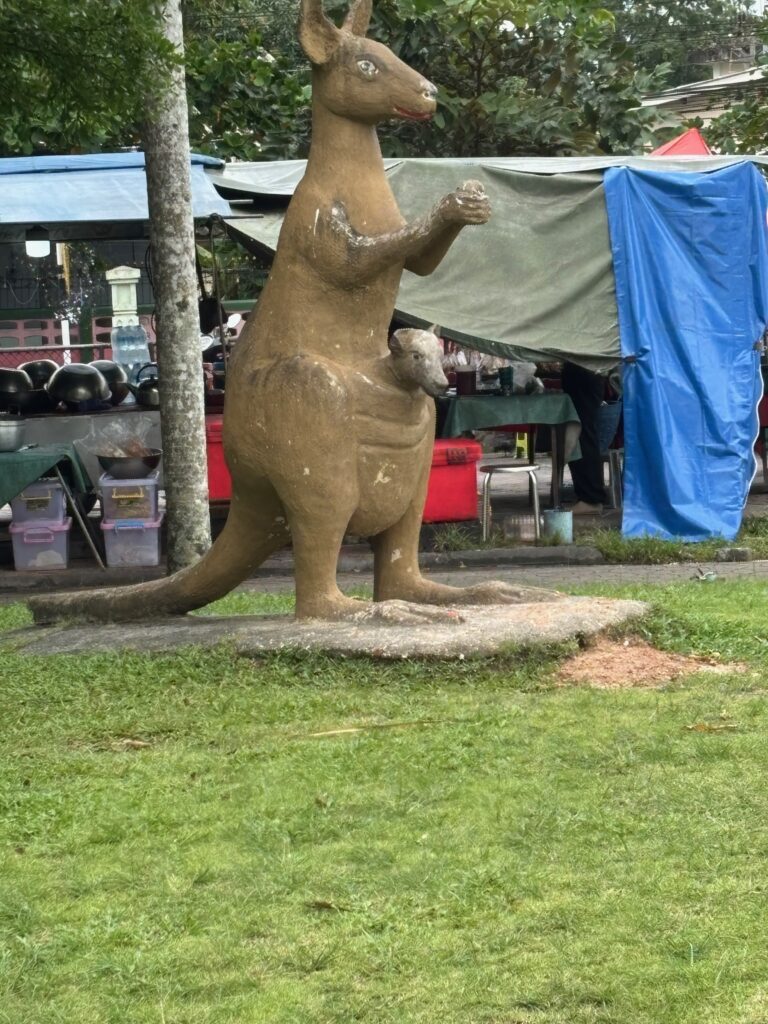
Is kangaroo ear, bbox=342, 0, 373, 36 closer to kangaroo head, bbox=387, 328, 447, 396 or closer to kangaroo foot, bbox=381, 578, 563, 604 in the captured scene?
kangaroo head, bbox=387, 328, 447, 396

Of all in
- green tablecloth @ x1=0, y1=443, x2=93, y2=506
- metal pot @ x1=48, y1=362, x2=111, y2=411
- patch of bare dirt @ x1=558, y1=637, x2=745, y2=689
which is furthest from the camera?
metal pot @ x1=48, y1=362, x2=111, y2=411

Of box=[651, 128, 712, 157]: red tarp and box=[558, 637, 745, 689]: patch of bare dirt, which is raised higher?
box=[651, 128, 712, 157]: red tarp

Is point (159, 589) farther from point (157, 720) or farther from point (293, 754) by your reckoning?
point (293, 754)

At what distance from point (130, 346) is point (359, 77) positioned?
11.1 m

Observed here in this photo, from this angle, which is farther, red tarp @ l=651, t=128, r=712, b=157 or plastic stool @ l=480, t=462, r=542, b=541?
red tarp @ l=651, t=128, r=712, b=157

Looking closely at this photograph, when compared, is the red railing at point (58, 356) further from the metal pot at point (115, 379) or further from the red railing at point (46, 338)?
the metal pot at point (115, 379)

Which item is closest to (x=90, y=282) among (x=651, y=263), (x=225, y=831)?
(x=651, y=263)

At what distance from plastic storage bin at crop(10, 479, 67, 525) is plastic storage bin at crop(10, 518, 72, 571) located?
5 cm

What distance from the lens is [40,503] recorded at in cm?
1165

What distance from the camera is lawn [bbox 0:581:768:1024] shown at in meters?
3.16

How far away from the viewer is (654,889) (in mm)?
3604

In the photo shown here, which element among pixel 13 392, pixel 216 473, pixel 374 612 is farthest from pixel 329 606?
pixel 13 392

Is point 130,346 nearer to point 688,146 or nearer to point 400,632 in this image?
point 688,146

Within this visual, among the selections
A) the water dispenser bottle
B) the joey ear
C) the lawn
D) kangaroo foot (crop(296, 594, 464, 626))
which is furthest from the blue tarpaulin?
the water dispenser bottle
